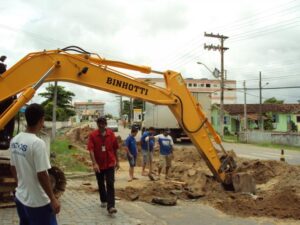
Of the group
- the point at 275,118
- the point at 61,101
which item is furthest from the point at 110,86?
the point at 275,118

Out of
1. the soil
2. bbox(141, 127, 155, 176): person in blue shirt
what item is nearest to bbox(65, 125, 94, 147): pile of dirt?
bbox(141, 127, 155, 176): person in blue shirt

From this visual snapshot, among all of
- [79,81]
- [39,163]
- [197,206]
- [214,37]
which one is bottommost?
[197,206]

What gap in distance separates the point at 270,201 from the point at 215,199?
4.49 feet

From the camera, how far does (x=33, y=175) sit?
4566 millimetres

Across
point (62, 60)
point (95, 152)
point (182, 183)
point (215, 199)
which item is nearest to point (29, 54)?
point (62, 60)

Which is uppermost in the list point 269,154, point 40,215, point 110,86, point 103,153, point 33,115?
point 110,86

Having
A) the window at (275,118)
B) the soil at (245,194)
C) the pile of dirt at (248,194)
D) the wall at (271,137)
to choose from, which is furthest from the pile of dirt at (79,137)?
the window at (275,118)

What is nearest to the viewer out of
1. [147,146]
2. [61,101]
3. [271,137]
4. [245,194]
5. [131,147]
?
[245,194]

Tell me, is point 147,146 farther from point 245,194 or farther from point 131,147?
point 245,194

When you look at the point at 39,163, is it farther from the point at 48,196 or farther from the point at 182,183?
the point at 182,183

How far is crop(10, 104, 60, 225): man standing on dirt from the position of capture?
450 cm

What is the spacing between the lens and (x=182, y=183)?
13.4 metres

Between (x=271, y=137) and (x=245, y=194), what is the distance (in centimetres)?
3027

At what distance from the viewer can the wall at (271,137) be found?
37.6 meters
